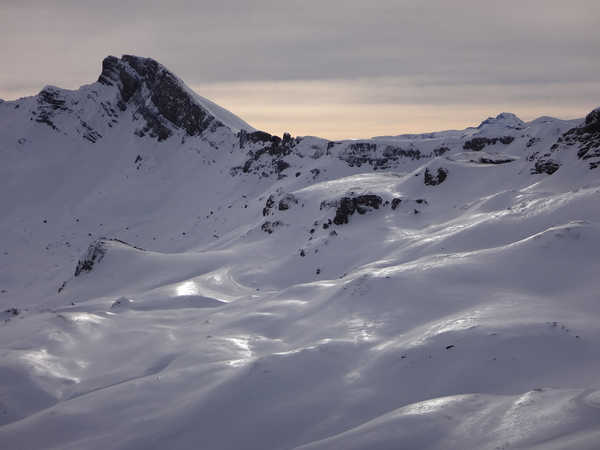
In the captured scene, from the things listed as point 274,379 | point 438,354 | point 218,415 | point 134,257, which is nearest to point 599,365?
point 438,354

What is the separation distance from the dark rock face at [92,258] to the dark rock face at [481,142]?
138 ft

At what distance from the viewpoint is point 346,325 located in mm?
12695

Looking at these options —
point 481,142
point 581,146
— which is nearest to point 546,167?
point 581,146

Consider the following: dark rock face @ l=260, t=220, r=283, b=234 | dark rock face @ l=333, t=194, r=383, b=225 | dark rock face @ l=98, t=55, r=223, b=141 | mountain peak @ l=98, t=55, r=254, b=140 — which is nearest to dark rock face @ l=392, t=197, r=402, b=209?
dark rock face @ l=333, t=194, r=383, b=225

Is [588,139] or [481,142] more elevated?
[481,142]

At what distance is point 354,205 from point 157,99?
2129 inches

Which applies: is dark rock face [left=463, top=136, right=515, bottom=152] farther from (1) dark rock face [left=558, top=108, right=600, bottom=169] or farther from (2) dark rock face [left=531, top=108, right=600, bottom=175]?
(1) dark rock face [left=558, top=108, right=600, bottom=169]

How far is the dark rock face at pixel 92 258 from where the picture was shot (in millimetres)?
29969

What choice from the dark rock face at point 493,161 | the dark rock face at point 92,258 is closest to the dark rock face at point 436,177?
the dark rock face at point 493,161

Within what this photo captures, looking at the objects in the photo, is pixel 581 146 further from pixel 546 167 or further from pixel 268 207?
pixel 268 207

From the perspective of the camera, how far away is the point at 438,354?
9.31 meters

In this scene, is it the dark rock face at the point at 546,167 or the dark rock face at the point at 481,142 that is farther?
the dark rock face at the point at 481,142

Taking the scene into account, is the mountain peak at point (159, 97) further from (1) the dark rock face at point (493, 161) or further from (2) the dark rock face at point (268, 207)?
(1) the dark rock face at point (493, 161)

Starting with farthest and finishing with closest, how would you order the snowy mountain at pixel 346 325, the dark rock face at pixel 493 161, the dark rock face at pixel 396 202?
the dark rock face at pixel 493 161 → the dark rock face at pixel 396 202 → the snowy mountain at pixel 346 325
